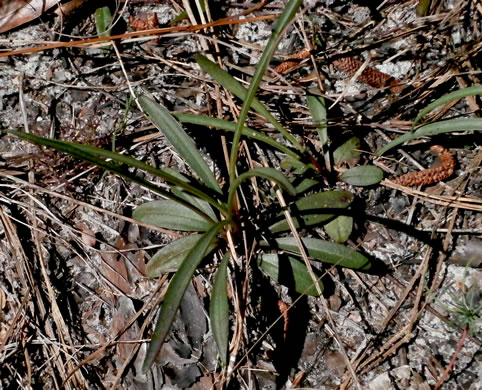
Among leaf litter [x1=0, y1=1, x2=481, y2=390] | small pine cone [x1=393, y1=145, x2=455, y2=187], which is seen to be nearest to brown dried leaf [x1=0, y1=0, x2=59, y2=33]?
leaf litter [x1=0, y1=1, x2=481, y2=390]

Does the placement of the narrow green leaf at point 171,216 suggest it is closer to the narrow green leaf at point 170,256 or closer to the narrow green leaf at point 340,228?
the narrow green leaf at point 170,256

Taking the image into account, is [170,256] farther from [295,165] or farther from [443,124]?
[443,124]

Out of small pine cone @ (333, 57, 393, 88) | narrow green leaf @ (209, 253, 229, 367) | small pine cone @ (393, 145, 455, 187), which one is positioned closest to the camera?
narrow green leaf @ (209, 253, 229, 367)

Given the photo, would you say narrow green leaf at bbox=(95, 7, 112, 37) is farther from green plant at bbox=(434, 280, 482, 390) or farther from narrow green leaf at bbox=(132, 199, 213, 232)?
green plant at bbox=(434, 280, 482, 390)

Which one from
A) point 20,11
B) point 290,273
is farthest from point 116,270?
point 20,11

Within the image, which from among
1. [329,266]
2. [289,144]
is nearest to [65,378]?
[329,266]
